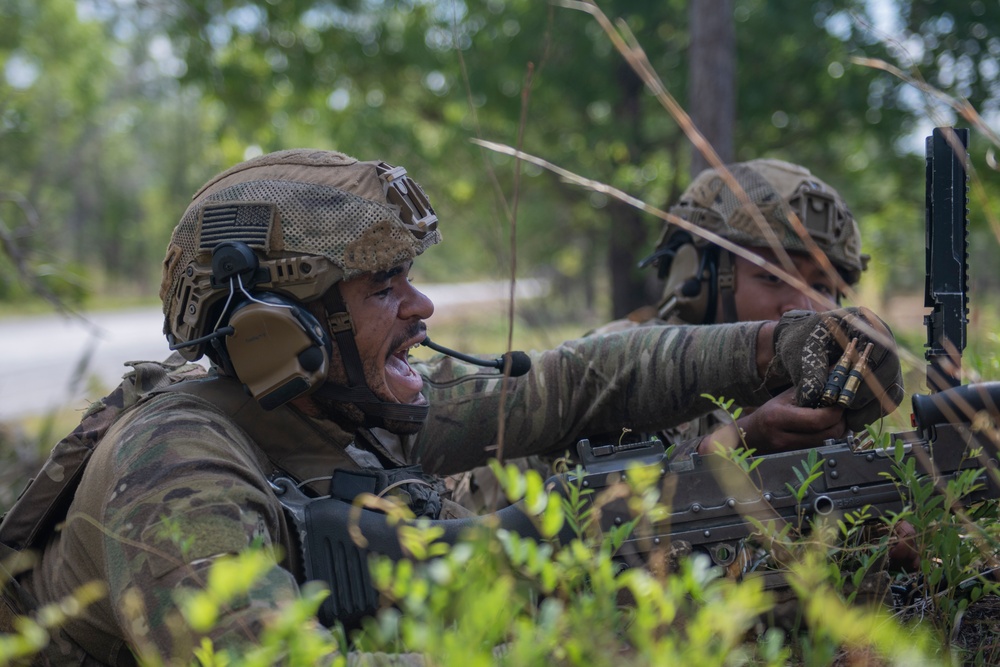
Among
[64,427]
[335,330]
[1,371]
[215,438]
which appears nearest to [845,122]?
[335,330]

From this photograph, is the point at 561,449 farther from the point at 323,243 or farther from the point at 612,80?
the point at 612,80

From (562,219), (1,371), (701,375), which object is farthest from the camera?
(1,371)

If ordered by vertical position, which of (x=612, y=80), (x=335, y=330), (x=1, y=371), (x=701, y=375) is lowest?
(x=1, y=371)

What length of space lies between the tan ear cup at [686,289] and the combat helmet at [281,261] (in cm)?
173

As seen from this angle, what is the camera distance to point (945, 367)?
2529mm

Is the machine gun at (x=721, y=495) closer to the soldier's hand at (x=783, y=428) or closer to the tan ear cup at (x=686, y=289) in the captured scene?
the soldier's hand at (x=783, y=428)

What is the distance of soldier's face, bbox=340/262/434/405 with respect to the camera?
295 cm

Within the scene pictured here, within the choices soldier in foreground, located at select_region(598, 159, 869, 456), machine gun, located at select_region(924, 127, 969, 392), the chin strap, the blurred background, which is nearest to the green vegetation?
machine gun, located at select_region(924, 127, 969, 392)

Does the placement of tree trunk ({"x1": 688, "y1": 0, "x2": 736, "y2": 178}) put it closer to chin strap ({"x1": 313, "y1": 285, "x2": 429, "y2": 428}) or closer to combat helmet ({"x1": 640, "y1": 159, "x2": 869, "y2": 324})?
combat helmet ({"x1": 640, "y1": 159, "x2": 869, "y2": 324})

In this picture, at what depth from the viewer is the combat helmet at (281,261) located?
2.70 m

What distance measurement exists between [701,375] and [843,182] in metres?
6.98

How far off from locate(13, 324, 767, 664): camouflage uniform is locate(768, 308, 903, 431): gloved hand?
0.74ft

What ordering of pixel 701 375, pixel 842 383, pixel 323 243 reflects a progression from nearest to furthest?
pixel 842 383, pixel 323 243, pixel 701 375

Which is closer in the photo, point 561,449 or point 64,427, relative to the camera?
point 561,449
